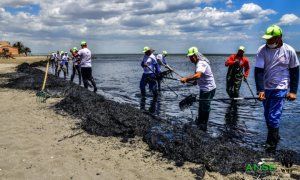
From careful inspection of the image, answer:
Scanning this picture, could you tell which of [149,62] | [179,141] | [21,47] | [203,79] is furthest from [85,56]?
[21,47]

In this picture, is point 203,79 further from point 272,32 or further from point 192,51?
point 272,32

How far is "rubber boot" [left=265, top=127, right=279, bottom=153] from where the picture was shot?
635 cm

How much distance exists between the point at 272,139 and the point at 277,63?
1.58 metres

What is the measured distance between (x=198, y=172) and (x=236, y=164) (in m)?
0.72

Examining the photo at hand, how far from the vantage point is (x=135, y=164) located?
5781mm

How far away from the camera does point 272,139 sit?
6465 mm

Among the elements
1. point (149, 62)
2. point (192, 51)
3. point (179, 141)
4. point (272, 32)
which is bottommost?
point (179, 141)

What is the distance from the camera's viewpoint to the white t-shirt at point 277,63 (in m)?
5.93

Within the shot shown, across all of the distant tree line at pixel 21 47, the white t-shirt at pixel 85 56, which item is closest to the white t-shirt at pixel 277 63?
the white t-shirt at pixel 85 56

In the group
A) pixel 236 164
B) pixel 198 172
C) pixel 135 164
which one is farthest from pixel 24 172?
pixel 236 164

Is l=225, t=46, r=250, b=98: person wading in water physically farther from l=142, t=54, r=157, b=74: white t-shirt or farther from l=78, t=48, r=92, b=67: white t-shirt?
l=78, t=48, r=92, b=67: white t-shirt

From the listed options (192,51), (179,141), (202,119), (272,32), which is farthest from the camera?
(202,119)

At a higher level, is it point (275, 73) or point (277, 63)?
point (277, 63)

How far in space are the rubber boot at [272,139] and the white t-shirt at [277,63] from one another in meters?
0.89
